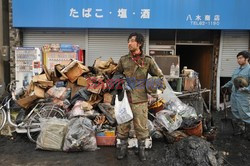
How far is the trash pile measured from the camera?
4.17m

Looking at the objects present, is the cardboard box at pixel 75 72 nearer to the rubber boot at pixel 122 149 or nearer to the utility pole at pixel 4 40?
the rubber boot at pixel 122 149

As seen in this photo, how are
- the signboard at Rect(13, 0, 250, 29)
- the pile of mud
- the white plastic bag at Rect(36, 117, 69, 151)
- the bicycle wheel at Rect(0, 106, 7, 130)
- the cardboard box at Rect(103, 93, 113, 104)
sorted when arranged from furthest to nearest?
1. the signboard at Rect(13, 0, 250, 29)
2. the cardboard box at Rect(103, 93, 113, 104)
3. the bicycle wheel at Rect(0, 106, 7, 130)
4. the white plastic bag at Rect(36, 117, 69, 151)
5. the pile of mud

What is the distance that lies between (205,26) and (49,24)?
493cm

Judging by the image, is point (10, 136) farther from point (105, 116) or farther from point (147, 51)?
point (147, 51)

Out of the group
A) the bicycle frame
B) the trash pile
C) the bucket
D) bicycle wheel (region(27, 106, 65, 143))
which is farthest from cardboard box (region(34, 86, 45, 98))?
the bucket

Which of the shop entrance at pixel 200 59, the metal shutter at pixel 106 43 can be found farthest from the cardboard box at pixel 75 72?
the shop entrance at pixel 200 59

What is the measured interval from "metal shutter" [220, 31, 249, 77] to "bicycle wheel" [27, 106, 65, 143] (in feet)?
18.6

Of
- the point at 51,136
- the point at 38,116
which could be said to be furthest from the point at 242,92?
the point at 38,116

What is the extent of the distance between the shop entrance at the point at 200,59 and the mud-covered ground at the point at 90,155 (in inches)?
141

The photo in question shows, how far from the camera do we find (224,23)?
22.8 feet

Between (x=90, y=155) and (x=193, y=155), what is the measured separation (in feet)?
6.01

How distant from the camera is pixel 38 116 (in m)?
4.80

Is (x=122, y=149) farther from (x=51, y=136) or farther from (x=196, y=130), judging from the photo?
(x=196, y=130)

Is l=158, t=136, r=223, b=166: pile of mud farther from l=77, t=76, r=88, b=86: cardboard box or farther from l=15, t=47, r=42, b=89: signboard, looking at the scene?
l=15, t=47, r=42, b=89: signboard
